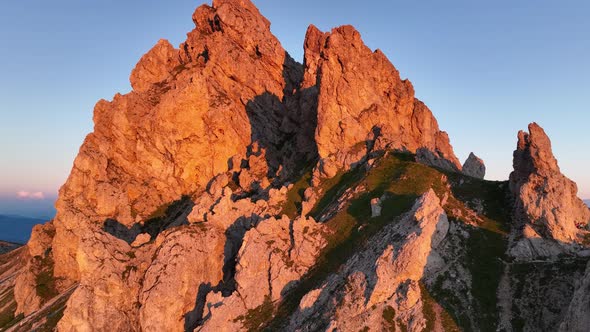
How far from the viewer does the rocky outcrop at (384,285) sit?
4556 cm

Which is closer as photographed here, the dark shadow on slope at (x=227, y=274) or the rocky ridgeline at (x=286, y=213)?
the rocky ridgeline at (x=286, y=213)

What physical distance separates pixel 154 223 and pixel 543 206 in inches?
3229

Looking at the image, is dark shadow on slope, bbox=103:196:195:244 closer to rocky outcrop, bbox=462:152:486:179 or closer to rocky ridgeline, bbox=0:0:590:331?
rocky ridgeline, bbox=0:0:590:331

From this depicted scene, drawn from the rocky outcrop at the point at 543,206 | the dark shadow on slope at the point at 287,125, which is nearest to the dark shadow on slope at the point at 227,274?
the dark shadow on slope at the point at 287,125

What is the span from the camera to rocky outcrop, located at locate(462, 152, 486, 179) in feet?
347

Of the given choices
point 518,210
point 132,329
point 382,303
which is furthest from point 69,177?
point 518,210

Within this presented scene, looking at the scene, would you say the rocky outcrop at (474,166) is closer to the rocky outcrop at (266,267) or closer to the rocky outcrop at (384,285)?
the rocky outcrop at (384,285)

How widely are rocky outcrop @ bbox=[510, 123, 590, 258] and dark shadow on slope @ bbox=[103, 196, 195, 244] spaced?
68.1 meters

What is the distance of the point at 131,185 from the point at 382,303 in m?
79.3

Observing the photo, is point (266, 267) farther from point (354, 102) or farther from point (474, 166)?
point (474, 166)

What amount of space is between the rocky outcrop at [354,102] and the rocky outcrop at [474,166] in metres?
10.8

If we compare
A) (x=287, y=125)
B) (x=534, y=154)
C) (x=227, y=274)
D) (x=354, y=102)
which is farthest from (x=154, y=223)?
(x=534, y=154)

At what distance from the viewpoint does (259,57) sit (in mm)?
120125

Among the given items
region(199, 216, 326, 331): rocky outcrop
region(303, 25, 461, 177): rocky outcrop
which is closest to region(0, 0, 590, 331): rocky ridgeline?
region(199, 216, 326, 331): rocky outcrop
